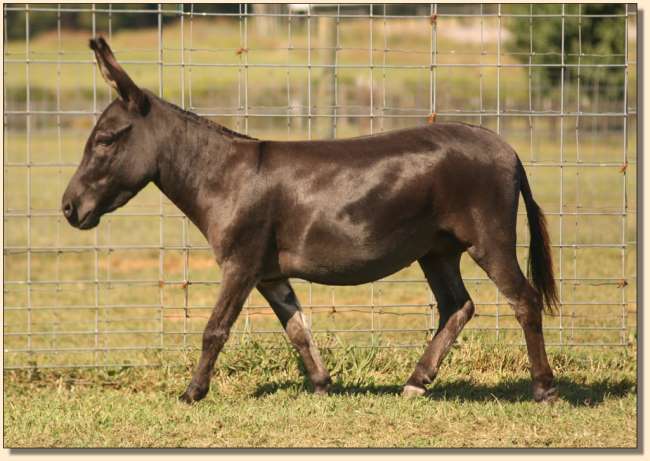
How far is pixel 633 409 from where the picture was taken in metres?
7.21

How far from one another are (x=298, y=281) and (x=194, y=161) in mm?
3161

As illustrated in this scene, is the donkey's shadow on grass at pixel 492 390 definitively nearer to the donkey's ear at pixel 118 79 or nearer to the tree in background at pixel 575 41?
the donkey's ear at pixel 118 79

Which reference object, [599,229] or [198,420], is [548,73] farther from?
[198,420]

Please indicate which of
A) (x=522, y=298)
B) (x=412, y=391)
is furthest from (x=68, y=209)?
(x=522, y=298)

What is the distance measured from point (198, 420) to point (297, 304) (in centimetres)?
126

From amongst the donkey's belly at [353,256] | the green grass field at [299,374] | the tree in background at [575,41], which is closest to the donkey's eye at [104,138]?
the green grass field at [299,374]

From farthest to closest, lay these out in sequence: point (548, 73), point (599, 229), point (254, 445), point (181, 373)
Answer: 1. point (548, 73)
2. point (599, 229)
3. point (181, 373)
4. point (254, 445)

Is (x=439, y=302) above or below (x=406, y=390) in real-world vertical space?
above

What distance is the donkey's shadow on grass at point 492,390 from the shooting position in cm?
764

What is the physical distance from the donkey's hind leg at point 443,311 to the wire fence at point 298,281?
2.74 feet

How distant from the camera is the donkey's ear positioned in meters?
6.96

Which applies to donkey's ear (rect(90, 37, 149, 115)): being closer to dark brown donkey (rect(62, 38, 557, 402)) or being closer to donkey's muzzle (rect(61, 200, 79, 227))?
dark brown donkey (rect(62, 38, 557, 402))

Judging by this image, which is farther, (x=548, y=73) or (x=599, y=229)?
(x=548, y=73)

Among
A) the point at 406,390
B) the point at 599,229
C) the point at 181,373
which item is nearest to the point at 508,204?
the point at 406,390
